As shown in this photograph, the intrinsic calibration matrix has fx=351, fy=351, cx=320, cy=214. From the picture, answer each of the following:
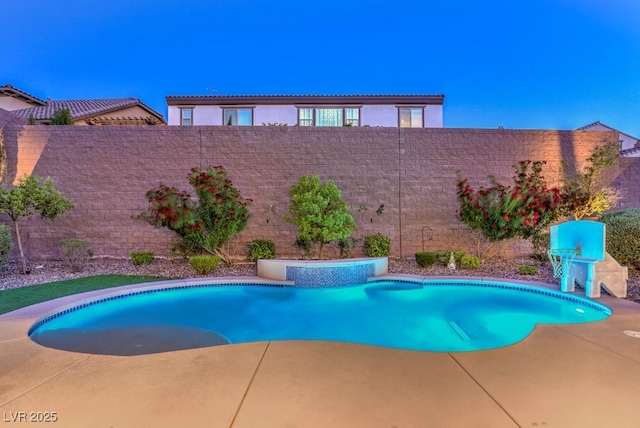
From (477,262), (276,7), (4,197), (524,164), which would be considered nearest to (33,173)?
(4,197)

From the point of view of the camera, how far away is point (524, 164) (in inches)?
384

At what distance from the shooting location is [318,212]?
8.91 m

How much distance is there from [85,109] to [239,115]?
24.5ft

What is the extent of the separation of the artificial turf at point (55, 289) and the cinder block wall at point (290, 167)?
8.46 ft

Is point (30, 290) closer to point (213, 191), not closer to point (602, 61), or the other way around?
point (213, 191)

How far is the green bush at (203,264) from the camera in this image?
843 centimetres

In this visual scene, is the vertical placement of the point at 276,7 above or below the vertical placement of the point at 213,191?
above

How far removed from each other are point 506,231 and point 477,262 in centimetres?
110

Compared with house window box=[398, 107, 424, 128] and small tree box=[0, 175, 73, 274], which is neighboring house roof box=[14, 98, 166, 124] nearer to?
small tree box=[0, 175, 73, 274]

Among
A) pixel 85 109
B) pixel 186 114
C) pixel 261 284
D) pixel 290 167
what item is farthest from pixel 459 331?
pixel 85 109

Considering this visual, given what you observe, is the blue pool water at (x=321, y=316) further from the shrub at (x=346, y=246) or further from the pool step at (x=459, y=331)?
the shrub at (x=346, y=246)

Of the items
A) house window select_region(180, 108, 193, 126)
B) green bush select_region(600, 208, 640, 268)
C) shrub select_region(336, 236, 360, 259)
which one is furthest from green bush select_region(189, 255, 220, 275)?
house window select_region(180, 108, 193, 126)

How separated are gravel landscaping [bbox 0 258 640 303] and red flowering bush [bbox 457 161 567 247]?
1.03 metres

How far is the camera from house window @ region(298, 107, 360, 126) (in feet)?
61.1
